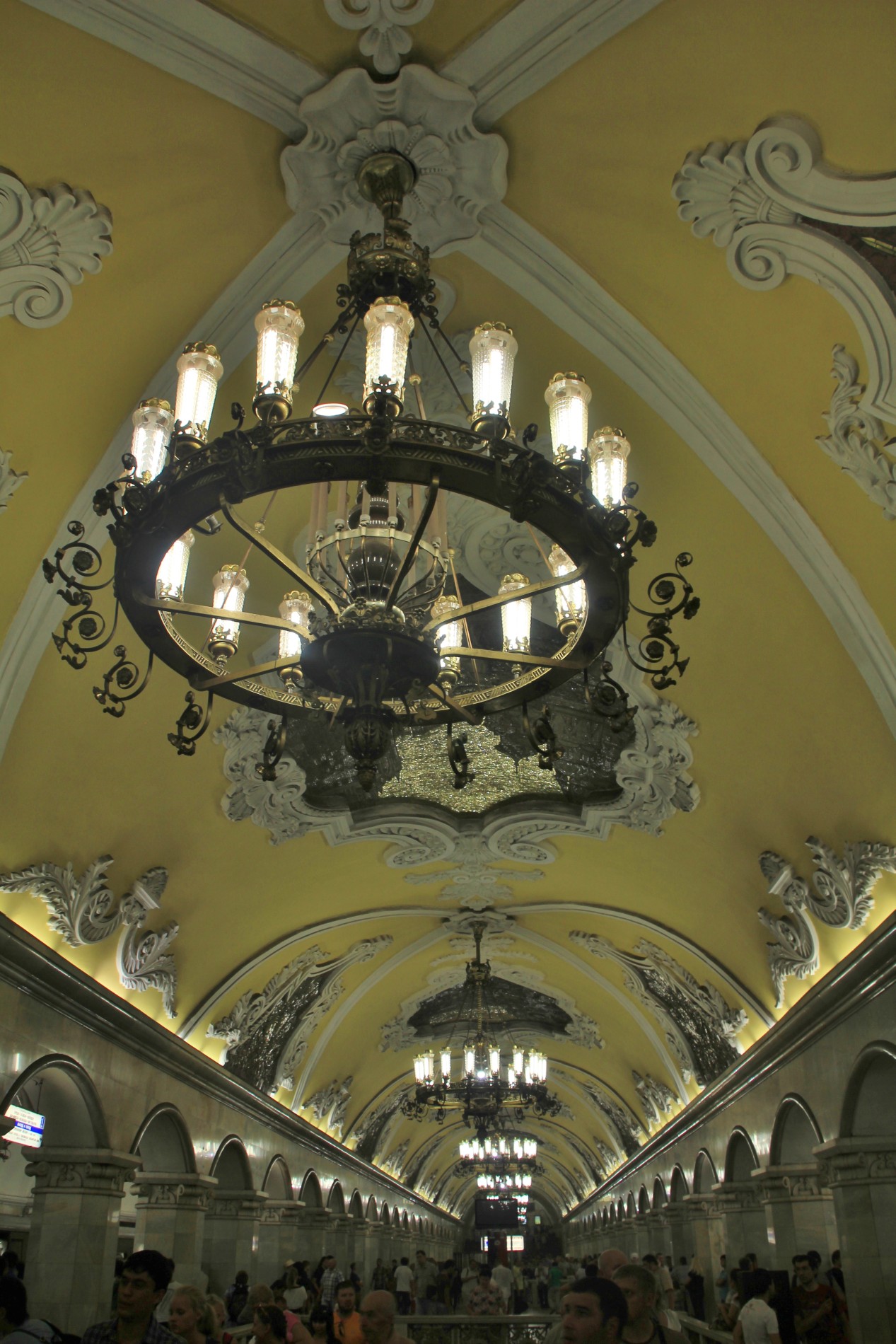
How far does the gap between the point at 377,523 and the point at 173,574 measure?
93cm

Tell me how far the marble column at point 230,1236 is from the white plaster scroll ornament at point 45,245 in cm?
1222

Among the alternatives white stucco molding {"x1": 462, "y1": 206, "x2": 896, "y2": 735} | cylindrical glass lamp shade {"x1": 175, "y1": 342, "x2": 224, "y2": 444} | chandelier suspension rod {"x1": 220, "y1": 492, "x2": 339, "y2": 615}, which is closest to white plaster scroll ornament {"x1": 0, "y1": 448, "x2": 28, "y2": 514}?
cylindrical glass lamp shade {"x1": 175, "y1": 342, "x2": 224, "y2": 444}

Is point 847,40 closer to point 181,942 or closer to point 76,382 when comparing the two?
point 76,382

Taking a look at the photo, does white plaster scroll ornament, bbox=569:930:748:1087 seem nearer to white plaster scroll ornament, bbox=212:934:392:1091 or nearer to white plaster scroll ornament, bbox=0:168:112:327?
white plaster scroll ornament, bbox=212:934:392:1091

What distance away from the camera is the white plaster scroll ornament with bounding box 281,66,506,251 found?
161 inches

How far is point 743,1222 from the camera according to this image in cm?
1299

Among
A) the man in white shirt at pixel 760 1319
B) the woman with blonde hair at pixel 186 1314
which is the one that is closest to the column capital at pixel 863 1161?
the man in white shirt at pixel 760 1319

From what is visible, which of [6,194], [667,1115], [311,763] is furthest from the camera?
[667,1115]

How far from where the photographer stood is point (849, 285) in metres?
4.36

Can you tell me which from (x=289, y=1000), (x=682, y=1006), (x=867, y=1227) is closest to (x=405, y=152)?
(x=867, y=1227)

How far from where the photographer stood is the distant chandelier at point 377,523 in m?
3.12

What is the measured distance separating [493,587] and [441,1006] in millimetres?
13330

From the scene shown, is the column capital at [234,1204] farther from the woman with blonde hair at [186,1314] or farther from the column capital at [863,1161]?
the woman with blonde hair at [186,1314]

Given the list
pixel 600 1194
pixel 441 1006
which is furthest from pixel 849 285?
pixel 600 1194
